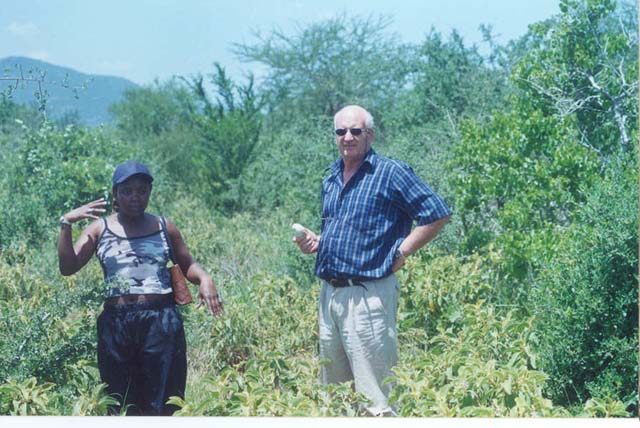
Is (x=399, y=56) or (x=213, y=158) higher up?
(x=399, y=56)

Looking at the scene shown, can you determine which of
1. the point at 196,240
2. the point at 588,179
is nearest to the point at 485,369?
the point at 588,179

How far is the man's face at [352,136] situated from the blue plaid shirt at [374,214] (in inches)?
1.9

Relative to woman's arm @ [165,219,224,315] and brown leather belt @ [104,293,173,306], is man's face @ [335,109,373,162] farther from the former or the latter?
brown leather belt @ [104,293,173,306]

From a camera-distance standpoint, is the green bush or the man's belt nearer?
the man's belt

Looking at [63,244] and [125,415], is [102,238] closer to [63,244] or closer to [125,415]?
[63,244]

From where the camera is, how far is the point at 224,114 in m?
12.1

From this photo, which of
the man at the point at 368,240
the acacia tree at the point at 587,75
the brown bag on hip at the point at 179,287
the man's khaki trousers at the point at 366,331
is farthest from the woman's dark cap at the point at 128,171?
the acacia tree at the point at 587,75

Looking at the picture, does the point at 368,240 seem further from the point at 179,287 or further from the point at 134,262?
the point at 134,262

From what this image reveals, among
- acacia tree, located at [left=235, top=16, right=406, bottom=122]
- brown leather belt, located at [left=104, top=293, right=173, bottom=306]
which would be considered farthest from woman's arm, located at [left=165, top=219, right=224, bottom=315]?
acacia tree, located at [left=235, top=16, right=406, bottom=122]

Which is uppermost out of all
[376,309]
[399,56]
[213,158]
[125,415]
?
[399,56]

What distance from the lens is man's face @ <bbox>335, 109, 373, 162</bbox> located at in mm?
3299

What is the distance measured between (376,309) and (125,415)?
3.45 feet

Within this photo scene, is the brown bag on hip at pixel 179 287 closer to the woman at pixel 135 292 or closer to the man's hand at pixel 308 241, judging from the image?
the woman at pixel 135 292

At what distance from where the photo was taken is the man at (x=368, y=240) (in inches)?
130
